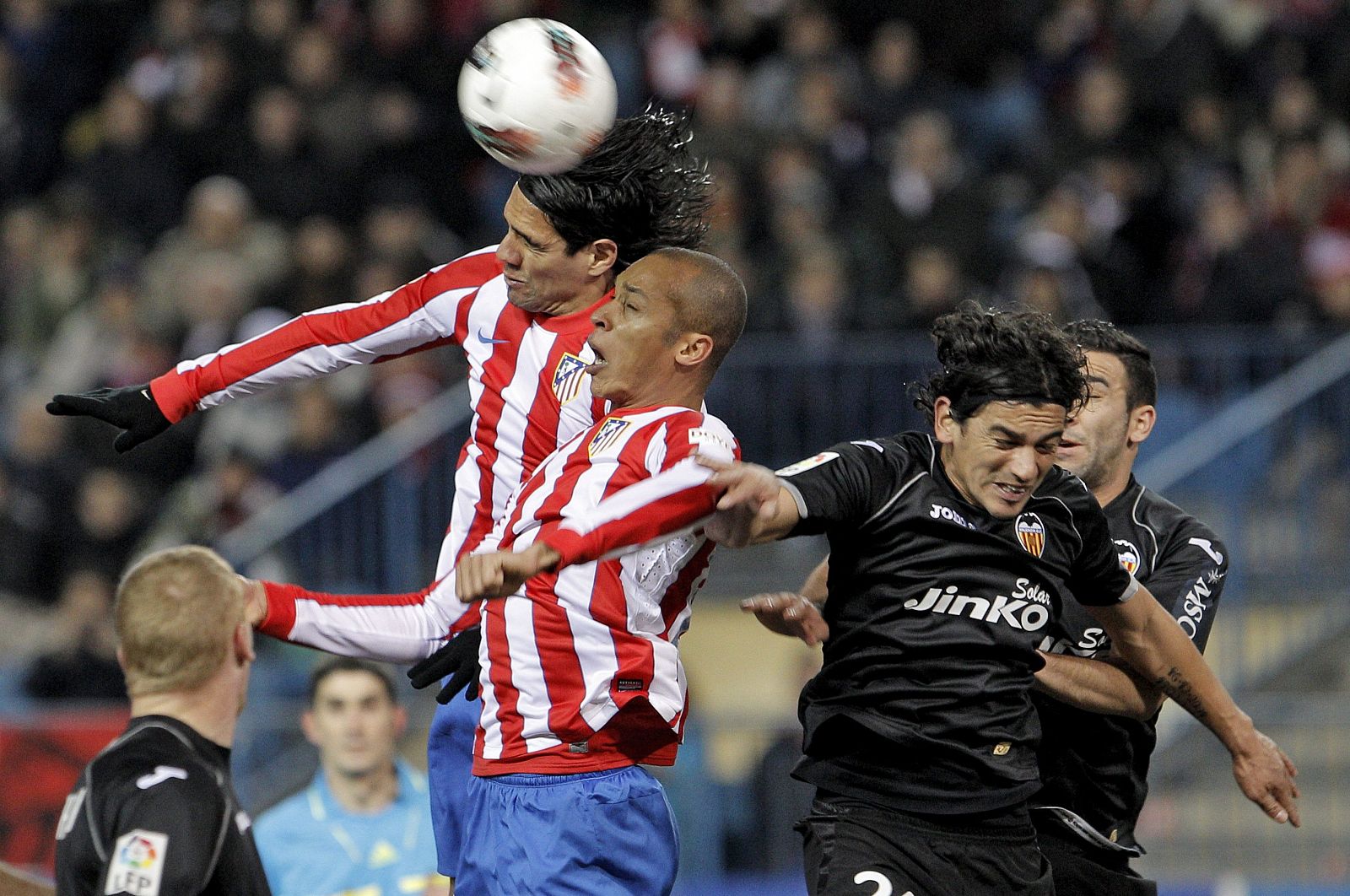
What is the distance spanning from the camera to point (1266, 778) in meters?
4.71

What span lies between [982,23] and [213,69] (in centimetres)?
536

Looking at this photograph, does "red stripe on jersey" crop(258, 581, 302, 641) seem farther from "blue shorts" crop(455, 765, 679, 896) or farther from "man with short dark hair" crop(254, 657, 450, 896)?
"man with short dark hair" crop(254, 657, 450, 896)

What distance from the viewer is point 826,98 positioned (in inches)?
485

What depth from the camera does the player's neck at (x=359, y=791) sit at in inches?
253

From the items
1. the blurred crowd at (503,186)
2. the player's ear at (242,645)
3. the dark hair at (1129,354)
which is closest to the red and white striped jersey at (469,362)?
the player's ear at (242,645)

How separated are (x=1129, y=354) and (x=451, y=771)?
208 cm

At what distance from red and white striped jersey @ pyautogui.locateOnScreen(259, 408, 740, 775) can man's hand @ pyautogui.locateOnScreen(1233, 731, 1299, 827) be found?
4.74ft

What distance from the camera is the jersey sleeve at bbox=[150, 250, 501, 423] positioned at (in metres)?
4.89

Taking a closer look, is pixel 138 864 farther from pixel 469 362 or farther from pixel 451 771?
pixel 469 362

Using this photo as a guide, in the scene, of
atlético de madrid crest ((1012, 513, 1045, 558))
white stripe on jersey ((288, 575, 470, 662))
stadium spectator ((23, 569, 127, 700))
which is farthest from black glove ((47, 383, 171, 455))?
stadium spectator ((23, 569, 127, 700))

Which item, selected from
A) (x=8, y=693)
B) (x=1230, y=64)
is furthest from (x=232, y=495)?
(x=1230, y=64)

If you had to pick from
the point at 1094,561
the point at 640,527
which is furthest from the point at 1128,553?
the point at 640,527

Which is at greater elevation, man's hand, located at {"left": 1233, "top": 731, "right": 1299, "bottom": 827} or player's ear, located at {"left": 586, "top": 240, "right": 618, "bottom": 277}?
player's ear, located at {"left": 586, "top": 240, "right": 618, "bottom": 277}

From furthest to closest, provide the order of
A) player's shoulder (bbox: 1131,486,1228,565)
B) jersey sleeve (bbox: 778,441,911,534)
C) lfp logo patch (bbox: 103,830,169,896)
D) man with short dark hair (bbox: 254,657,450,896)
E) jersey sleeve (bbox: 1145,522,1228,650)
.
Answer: man with short dark hair (bbox: 254,657,450,896) → player's shoulder (bbox: 1131,486,1228,565) → jersey sleeve (bbox: 1145,522,1228,650) → jersey sleeve (bbox: 778,441,911,534) → lfp logo patch (bbox: 103,830,169,896)
